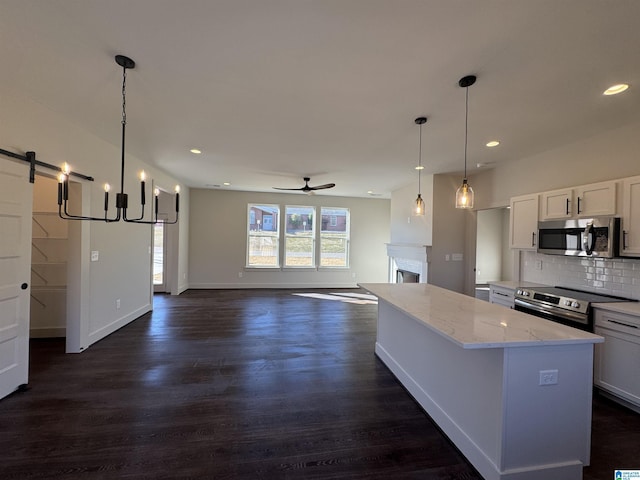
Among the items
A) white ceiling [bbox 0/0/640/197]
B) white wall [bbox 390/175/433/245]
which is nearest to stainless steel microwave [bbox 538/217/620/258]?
white ceiling [bbox 0/0/640/197]

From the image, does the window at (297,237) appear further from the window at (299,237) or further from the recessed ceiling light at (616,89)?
the recessed ceiling light at (616,89)

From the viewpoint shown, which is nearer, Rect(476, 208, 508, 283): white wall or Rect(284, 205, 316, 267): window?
Rect(476, 208, 508, 283): white wall

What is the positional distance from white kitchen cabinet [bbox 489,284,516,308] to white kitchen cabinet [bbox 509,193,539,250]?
1.96ft

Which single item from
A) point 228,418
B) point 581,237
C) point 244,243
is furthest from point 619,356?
point 244,243

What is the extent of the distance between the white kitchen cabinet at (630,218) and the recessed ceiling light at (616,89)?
0.83m

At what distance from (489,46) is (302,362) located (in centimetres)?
328

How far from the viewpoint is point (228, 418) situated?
2.24 m

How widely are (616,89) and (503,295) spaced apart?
97.0 inches

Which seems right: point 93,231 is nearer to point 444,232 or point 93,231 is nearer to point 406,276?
point 444,232

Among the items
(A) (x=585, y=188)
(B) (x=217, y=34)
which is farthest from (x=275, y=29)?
(A) (x=585, y=188)

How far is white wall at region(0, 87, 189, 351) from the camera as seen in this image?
103 inches

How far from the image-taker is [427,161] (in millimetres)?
4418

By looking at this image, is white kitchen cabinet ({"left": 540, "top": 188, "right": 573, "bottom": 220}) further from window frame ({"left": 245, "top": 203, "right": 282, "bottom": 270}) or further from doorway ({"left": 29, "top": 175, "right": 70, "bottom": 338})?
doorway ({"left": 29, "top": 175, "right": 70, "bottom": 338})

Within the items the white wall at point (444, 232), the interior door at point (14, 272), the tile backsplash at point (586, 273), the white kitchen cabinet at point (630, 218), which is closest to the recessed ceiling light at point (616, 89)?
the white kitchen cabinet at point (630, 218)
